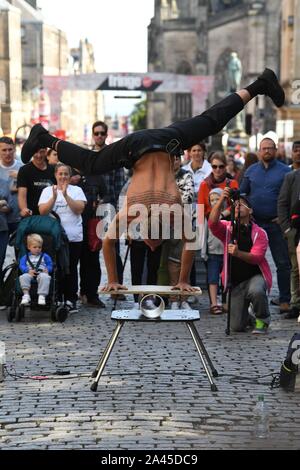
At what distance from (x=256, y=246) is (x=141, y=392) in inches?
151

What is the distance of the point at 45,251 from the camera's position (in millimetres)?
13547

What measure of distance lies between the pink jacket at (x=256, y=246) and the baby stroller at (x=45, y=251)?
5.91ft

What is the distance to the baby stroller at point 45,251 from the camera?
13.2 metres

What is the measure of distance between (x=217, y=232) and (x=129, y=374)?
3.71 meters

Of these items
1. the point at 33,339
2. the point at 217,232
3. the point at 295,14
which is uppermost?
the point at 295,14

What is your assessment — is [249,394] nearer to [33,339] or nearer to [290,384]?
[290,384]

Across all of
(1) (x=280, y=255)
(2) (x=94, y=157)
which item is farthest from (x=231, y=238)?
(2) (x=94, y=157)

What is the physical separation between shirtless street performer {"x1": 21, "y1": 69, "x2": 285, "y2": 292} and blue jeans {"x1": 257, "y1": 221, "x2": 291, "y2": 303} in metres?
5.00

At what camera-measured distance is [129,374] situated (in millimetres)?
9961

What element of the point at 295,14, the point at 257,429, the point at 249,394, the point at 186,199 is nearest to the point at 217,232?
the point at 186,199

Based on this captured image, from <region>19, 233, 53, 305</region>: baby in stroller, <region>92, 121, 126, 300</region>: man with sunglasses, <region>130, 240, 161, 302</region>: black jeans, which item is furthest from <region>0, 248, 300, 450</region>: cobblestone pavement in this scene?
<region>92, 121, 126, 300</region>: man with sunglasses

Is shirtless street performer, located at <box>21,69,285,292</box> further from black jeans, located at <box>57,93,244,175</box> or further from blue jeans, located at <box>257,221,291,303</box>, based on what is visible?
blue jeans, located at <box>257,221,291,303</box>

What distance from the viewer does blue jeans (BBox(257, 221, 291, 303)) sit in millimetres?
14258

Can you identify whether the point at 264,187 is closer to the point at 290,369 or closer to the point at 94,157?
the point at 290,369
